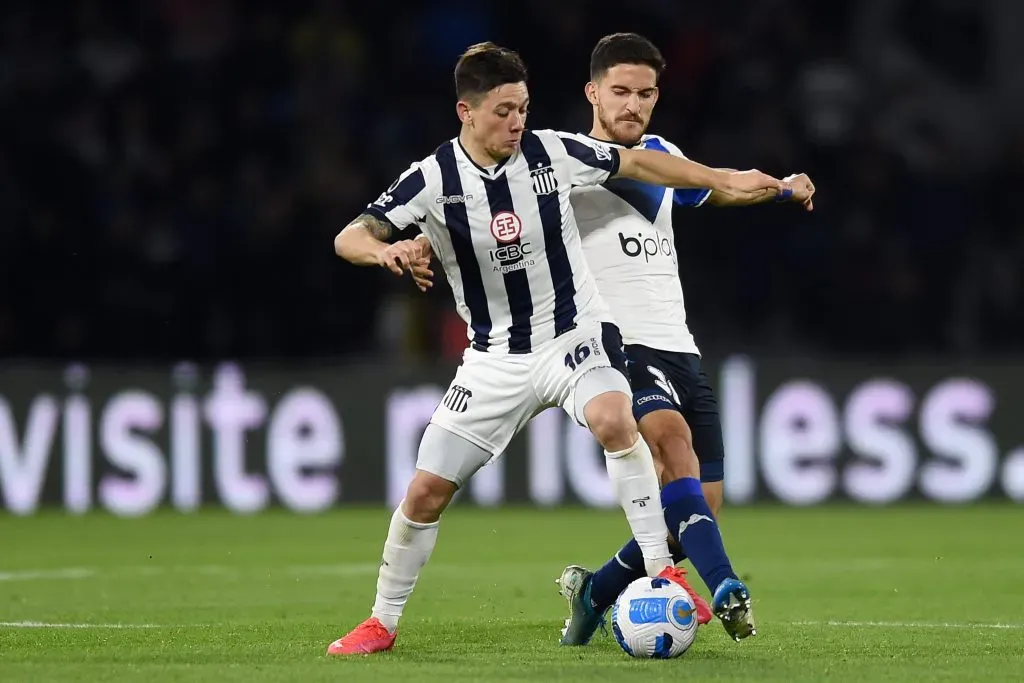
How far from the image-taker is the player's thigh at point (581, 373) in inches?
232

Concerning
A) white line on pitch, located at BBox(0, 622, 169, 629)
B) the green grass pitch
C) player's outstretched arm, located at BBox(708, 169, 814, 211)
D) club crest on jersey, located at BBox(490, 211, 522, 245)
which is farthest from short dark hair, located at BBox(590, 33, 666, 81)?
white line on pitch, located at BBox(0, 622, 169, 629)

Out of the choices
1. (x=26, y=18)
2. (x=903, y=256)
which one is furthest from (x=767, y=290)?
(x=26, y=18)

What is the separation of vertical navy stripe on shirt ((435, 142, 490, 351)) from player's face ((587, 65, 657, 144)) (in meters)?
0.69

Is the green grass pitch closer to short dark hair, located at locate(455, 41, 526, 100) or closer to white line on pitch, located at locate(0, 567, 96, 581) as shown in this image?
white line on pitch, located at locate(0, 567, 96, 581)

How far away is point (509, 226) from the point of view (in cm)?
601

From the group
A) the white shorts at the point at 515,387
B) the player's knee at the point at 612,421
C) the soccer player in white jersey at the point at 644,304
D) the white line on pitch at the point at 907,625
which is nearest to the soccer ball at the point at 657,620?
the soccer player in white jersey at the point at 644,304

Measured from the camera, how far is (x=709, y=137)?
16.5 metres

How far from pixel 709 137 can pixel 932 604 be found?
934 cm

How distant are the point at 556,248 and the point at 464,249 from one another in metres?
0.32

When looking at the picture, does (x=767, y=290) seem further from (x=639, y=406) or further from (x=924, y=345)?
(x=639, y=406)

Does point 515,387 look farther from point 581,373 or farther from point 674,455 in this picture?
point 674,455

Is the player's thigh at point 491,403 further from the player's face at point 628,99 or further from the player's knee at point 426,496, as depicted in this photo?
the player's face at point 628,99

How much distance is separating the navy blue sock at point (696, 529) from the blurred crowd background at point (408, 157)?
8.50 metres

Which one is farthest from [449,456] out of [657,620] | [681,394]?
[681,394]
